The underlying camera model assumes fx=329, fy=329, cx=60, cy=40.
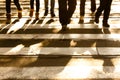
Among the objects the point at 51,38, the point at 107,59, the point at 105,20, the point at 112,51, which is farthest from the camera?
the point at 105,20

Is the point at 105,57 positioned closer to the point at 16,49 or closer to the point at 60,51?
the point at 60,51

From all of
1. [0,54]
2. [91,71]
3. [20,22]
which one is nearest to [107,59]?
[91,71]

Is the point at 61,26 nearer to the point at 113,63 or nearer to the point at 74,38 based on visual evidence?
the point at 74,38

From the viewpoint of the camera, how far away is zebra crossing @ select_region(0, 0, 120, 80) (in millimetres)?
5574

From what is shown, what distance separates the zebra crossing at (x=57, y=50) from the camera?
5.57 meters

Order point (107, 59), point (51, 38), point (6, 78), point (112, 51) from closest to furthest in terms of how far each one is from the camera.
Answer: point (6, 78)
point (107, 59)
point (112, 51)
point (51, 38)

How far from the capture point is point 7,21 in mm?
9180

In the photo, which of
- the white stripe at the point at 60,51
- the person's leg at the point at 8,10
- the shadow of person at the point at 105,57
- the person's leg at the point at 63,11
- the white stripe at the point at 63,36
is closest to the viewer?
the shadow of person at the point at 105,57

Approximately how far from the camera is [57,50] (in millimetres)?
6824

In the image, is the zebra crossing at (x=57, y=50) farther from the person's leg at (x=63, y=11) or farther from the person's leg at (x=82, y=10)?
the person's leg at (x=63, y=11)

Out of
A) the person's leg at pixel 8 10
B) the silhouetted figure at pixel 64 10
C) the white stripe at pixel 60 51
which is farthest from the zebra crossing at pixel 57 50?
the silhouetted figure at pixel 64 10

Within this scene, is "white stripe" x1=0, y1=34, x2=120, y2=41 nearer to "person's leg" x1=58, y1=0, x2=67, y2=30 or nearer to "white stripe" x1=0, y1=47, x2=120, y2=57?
"person's leg" x1=58, y1=0, x2=67, y2=30

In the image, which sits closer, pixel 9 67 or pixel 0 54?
pixel 9 67

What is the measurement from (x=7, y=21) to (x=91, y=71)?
4.20 m
